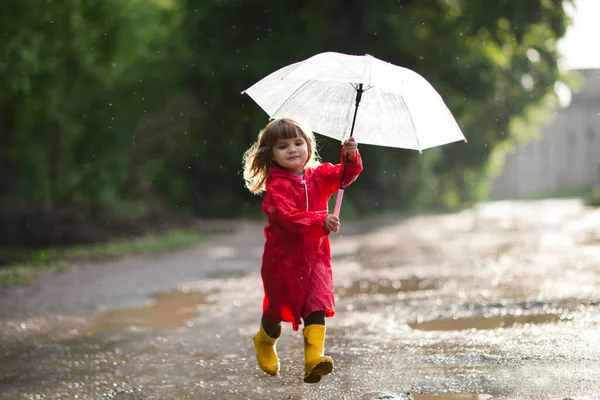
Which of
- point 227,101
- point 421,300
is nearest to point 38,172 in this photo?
point 227,101

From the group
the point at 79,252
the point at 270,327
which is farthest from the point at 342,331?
the point at 79,252

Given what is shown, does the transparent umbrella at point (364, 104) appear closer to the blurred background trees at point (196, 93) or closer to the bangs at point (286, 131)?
the bangs at point (286, 131)

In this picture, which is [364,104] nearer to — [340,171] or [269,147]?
[340,171]

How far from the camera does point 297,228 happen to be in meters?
4.61

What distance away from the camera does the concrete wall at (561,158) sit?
231 ft

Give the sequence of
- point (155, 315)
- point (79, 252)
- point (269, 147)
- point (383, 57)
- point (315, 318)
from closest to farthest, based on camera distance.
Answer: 1. point (315, 318)
2. point (269, 147)
3. point (155, 315)
4. point (79, 252)
5. point (383, 57)

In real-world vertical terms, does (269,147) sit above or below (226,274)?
above

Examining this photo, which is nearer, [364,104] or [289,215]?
[289,215]

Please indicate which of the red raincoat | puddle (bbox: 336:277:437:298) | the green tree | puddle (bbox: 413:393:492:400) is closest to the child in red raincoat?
the red raincoat

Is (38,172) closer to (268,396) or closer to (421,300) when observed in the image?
(421,300)

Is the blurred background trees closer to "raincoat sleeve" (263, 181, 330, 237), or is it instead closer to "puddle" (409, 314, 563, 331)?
A: "puddle" (409, 314, 563, 331)

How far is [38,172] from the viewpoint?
23.8 meters

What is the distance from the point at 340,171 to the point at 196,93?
72.1ft

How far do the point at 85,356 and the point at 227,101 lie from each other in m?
19.6
